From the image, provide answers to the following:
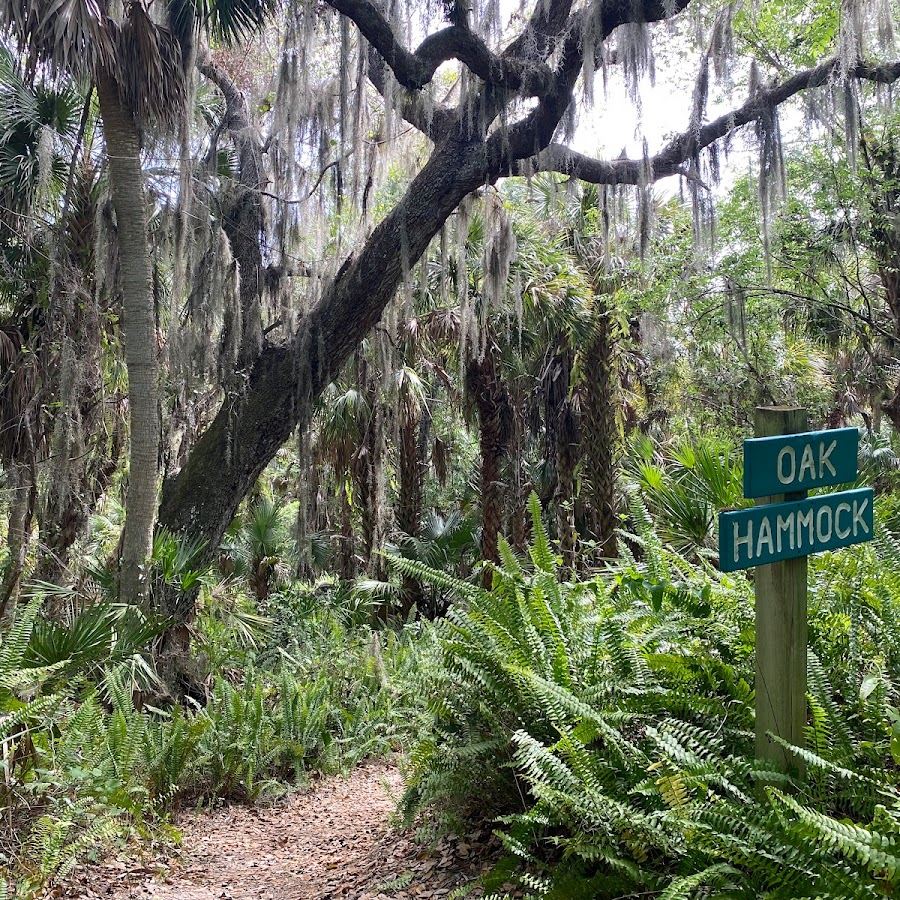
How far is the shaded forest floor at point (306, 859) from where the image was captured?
11.8ft

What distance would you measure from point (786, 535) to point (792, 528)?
4 centimetres

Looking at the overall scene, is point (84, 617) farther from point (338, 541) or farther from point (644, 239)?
point (338, 541)

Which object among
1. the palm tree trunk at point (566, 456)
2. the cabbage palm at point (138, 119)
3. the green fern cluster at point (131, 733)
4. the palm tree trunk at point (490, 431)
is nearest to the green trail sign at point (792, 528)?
the green fern cluster at point (131, 733)

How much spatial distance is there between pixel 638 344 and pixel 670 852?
11267 mm

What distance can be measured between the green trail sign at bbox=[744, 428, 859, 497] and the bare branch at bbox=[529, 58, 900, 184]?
5447mm

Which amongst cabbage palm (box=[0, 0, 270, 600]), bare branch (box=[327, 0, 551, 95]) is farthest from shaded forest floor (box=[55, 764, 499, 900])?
bare branch (box=[327, 0, 551, 95])

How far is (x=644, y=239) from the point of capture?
8.41 meters

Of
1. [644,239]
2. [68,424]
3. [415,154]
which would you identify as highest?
[415,154]

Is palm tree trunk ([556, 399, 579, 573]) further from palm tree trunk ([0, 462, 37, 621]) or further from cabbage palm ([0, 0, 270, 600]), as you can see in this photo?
palm tree trunk ([0, 462, 37, 621])

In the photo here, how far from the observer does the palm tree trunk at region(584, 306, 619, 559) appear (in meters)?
10.7

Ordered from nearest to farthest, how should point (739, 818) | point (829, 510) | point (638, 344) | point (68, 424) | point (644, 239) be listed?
point (739, 818)
point (829, 510)
point (68, 424)
point (644, 239)
point (638, 344)

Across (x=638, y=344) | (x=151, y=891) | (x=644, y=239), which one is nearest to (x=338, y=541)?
(x=638, y=344)

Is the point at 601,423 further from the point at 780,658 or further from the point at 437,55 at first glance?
the point at 780,658

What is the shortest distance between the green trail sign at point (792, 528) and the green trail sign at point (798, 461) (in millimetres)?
62
